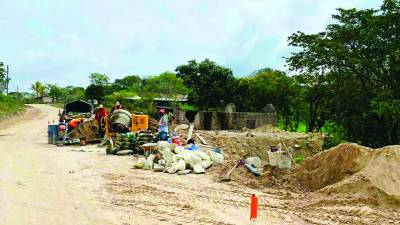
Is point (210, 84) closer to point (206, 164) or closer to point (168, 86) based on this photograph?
point (168, 86)

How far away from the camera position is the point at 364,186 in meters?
11.0

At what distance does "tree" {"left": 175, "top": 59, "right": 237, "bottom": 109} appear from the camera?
1698 inches

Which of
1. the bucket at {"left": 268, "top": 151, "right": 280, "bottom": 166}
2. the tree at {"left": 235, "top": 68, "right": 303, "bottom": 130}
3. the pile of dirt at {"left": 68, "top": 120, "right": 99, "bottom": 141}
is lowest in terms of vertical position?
the bucket at {"left": 268, "top": 151, "right": 280, "bottom": 166}

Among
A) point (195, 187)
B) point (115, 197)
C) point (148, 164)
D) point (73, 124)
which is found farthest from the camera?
point (73, 124)

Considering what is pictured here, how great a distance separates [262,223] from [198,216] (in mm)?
1208

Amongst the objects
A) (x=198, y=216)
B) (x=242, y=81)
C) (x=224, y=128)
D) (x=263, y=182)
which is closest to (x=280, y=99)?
(x=242, y=81)

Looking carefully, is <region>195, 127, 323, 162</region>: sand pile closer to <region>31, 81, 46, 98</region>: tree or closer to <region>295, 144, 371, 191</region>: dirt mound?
<region>295, 144, 371, 191</region>: dirt mound

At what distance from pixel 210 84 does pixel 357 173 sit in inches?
1268

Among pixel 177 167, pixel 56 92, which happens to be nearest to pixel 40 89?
pixel 56 92

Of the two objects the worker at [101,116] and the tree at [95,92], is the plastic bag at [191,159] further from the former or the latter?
the tree at [95,92]

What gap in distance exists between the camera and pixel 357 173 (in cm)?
1166

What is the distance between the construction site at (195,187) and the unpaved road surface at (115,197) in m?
0.02

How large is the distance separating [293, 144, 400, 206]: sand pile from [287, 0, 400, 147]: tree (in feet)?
31.0

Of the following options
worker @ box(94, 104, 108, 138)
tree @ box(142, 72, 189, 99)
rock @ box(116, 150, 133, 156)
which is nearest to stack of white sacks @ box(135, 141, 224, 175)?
rock @ box(116, 150, 133, 156)
